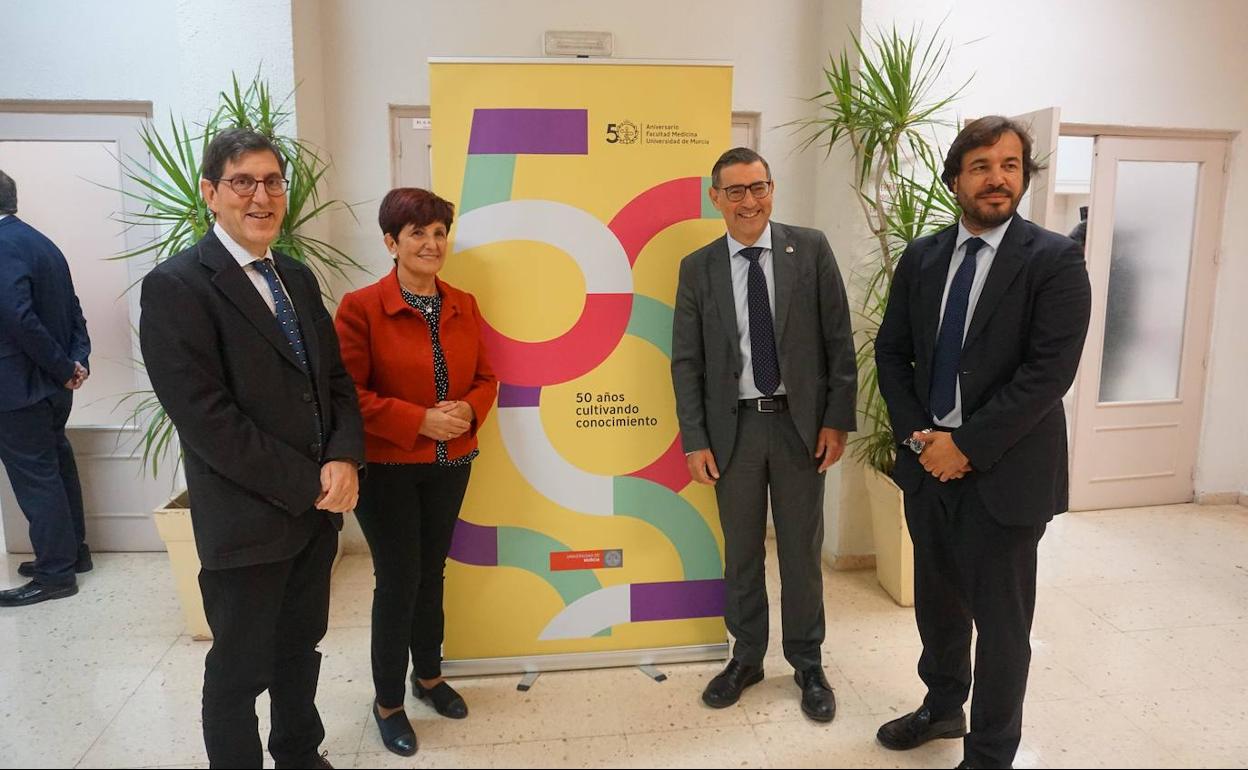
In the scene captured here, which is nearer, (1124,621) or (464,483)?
(464,483)

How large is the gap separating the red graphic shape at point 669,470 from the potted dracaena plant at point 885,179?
3.11ft

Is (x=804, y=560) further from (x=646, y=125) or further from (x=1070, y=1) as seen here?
(x=1070, y=1)

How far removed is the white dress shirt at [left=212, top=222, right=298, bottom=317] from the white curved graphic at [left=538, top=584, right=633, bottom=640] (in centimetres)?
147

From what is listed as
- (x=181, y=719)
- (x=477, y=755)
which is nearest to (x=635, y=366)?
(x=477, y=755)

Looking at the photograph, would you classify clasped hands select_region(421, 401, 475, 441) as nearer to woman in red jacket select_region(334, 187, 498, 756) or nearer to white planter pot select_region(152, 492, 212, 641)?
woman in red jacket select_region(334, 187, 498, 756)

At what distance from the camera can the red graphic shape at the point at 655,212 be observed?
2635mm

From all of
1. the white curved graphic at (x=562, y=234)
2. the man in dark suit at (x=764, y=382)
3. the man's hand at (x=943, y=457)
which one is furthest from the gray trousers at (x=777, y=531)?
the white curved graphic at (x=562, y=234)

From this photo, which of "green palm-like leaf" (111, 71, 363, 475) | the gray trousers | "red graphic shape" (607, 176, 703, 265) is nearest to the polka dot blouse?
"red graphic shape" (607, 176, 703, 265)

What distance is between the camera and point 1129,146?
420cm

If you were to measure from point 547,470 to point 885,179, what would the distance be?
210cm

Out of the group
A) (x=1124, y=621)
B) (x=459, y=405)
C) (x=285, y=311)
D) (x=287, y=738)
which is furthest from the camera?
(x=1124, y=621)

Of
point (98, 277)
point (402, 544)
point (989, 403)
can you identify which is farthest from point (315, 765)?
point (98, 277)

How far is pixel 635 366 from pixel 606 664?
1.09 metres

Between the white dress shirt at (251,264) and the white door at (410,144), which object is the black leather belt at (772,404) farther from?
the white door at (410,144)
